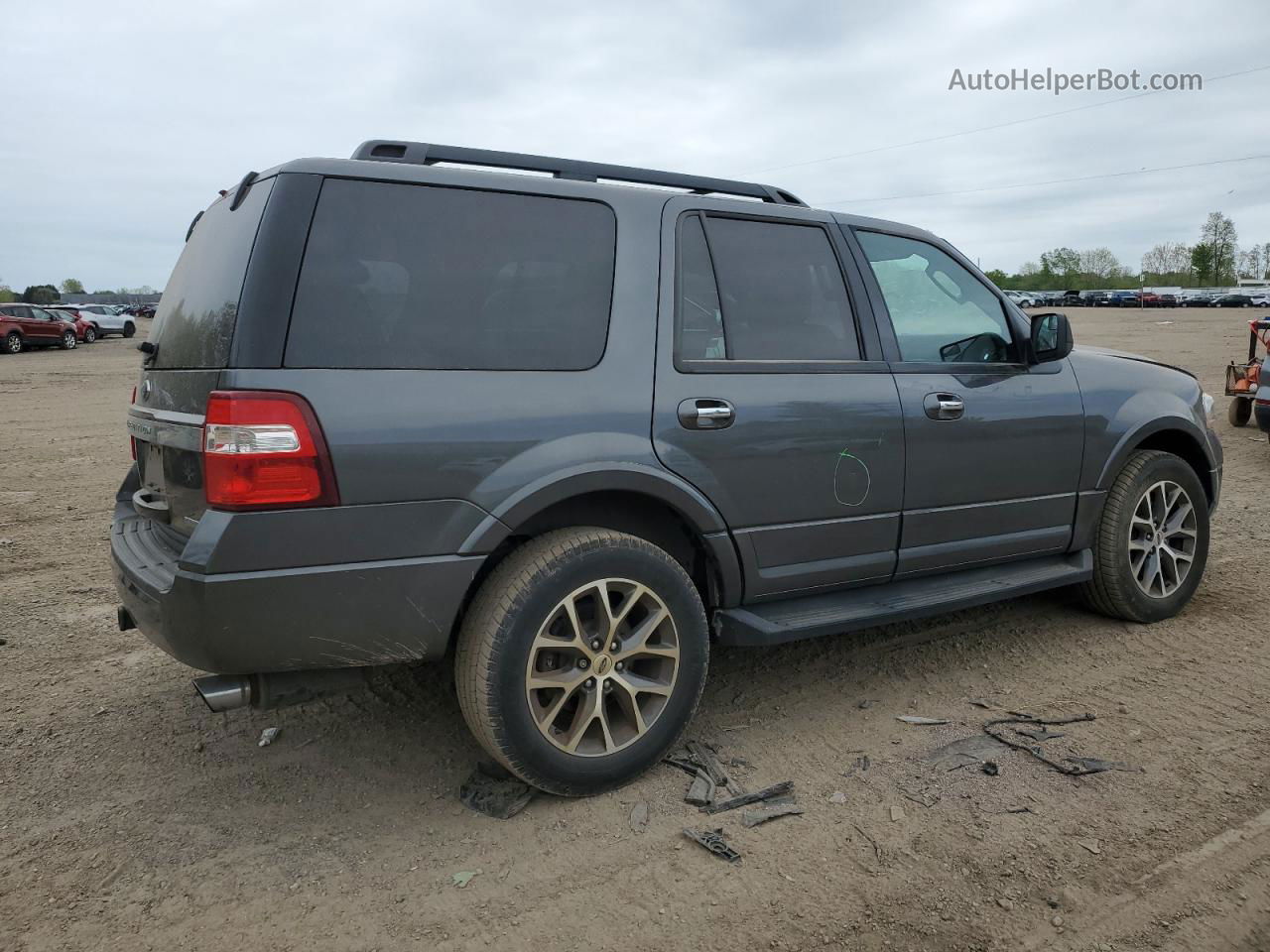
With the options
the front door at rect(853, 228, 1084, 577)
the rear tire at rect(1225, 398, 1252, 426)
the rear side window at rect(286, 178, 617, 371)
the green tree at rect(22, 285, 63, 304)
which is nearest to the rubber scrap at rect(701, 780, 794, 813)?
the front door at rect(853, 228, 1084, 577)

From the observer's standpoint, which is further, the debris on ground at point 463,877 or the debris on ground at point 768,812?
the debris on ground at point 768,812

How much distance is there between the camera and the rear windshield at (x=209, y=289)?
261 centimetres

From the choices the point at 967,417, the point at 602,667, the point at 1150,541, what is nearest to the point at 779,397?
the point at 967,417

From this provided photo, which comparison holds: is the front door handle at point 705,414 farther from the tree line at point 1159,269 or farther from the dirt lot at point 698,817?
the tree line at point 1159,269

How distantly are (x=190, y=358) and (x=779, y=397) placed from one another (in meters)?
1.93

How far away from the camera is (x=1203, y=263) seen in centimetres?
10112

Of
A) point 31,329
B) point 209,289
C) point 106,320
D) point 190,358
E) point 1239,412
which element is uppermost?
point 106,320

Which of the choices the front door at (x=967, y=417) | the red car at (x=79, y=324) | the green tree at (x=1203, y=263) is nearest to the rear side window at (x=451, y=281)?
the front door at (x=967, y=417)

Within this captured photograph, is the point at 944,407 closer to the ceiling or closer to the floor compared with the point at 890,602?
closer to the ceiling

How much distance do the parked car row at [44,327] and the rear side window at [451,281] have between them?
32423 mm

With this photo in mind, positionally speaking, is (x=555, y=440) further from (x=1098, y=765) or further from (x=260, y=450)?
(x=1098, y=765)

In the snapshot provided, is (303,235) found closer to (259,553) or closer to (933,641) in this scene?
(259,553)

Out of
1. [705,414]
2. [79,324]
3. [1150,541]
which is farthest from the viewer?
[79,324]

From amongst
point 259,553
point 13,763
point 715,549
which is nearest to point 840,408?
point 715,549
